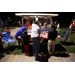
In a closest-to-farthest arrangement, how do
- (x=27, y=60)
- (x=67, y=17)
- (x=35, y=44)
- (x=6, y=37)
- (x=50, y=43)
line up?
(x=35, y=44) < (x=27, y=60) < (x=50, y=43) < (x=6, y=37) < (x=67, y=17)

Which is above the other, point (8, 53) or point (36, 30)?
point (36, 30)

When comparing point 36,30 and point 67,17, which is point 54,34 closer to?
point 36,30

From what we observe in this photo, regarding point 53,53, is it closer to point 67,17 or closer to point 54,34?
point 54,34

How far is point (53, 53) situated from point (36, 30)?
1.95 m

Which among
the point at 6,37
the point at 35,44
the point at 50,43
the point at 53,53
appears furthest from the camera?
the point at 6,37

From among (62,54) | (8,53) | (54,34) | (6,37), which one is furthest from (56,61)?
(6,37)

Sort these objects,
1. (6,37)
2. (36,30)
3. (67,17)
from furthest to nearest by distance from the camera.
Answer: (67,17)
(6,37)
(36,30)

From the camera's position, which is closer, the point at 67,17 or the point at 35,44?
the point at 35,44

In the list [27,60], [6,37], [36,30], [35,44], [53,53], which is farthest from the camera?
[6,37]

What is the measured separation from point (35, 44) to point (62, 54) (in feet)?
6.55

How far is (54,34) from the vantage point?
11.9 ft
